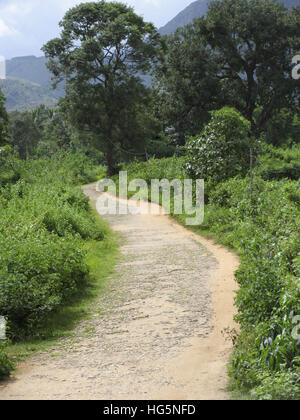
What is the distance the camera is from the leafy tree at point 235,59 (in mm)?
30609

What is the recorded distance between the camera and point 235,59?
3172 cm

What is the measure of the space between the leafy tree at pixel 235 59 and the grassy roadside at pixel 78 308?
20.2 metres

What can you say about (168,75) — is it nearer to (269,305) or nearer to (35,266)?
(35,266)

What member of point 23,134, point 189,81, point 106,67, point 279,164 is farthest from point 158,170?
point 23,134

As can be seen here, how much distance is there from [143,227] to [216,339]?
367 inches

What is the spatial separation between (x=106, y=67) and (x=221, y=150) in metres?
16.0

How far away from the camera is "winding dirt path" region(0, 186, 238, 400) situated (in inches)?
197

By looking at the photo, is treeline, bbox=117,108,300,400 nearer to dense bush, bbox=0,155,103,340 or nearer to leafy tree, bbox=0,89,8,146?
dense bush, bbox=0,155,103,340

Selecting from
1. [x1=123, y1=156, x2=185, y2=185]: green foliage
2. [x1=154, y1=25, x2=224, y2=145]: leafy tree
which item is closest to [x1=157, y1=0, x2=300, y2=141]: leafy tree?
[x1=154, y1=25, x2=224, y2=145]: leafy tree

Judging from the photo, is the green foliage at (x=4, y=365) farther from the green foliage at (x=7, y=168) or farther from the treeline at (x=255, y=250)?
the green foliage at (x=7, y=168)

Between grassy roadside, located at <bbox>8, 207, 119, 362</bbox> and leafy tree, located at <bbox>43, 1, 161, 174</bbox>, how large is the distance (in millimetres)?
19006

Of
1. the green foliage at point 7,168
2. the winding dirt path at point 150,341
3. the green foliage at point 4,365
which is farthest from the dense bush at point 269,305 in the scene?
the green foliage at point 7,168
